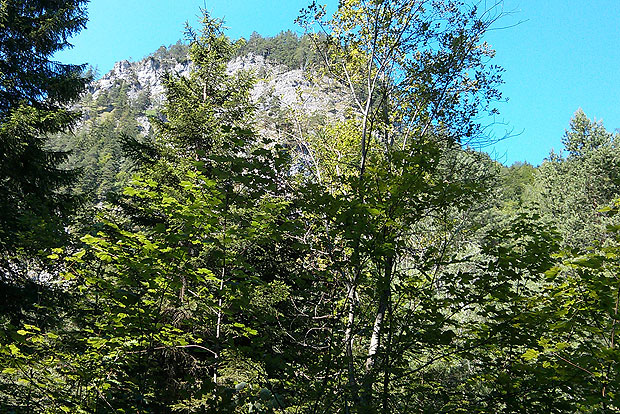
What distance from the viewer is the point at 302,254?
554cm

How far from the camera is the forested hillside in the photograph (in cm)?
278

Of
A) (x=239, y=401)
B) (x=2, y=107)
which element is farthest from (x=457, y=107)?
(x=2, y=107)

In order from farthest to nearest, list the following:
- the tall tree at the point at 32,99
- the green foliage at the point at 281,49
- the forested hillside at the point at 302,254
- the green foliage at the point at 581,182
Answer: the green foliage at the point at 281,49 < the green foliage at the point at 581,182 < the tall tree at the point at 32,99 < the forested hillside at the point at 302,254

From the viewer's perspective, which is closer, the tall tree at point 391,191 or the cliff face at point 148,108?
the tall tree at point 391,191

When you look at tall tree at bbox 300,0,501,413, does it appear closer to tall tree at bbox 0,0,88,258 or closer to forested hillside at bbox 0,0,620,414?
forested hillside at bbox 0,0,620,414

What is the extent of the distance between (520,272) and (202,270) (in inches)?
108

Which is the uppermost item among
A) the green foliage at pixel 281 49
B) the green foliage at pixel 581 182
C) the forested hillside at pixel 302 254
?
the green foliage at pixel 281 49

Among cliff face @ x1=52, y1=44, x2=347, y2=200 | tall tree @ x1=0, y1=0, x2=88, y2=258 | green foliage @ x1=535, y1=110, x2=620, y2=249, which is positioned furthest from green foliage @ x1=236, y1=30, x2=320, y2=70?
tall tree @ x1=0, y1=0, x2=88, y2=258

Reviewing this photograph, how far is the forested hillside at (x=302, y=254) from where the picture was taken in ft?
9.12

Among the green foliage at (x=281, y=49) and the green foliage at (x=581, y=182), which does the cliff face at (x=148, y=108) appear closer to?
the green foliage at (x=281, y=49)

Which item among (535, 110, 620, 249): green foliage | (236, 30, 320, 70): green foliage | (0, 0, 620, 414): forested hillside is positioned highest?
(236, 30, 320, 70): green foliage

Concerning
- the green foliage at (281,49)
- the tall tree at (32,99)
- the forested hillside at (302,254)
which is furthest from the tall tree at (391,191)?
the green foliage at (281,49)

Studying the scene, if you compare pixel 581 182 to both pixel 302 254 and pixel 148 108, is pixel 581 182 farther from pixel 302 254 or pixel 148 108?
pixel 148 108

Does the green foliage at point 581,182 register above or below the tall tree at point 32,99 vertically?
above
